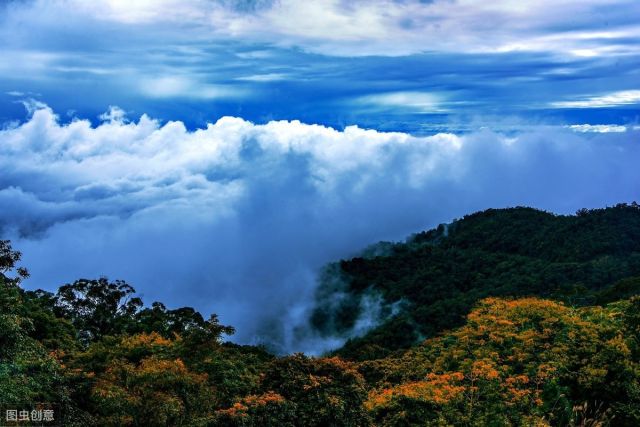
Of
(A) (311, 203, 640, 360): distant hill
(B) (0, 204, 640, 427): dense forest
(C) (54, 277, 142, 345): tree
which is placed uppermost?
(A) (311, 203, 640, 360): distant hill

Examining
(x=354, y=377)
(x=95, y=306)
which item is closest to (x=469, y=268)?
(x=95, y=306)

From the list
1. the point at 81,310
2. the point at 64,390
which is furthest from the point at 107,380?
the point at 81,310

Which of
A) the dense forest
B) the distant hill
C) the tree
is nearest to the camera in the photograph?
the dense forest

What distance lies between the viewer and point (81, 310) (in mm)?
47531

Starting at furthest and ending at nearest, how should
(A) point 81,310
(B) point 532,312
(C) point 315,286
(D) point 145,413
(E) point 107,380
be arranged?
(C) point 315,286, (A) point 81,310, (B) point 532,312, (E) point 107,380, (D) point 145,413

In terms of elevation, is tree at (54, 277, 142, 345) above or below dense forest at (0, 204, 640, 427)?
above

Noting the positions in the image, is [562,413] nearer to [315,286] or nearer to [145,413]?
[145,413]

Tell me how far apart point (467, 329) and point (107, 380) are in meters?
13.5

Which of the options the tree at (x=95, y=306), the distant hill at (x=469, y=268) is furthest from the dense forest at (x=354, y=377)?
the distant hill at (x=469, y=268)

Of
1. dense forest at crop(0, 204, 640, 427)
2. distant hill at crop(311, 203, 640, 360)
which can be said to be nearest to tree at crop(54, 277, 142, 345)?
dense forest at crop(0, 204, 640, 427)

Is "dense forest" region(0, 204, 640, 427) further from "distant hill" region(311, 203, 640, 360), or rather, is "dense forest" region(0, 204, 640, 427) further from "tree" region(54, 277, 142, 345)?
"distant hill" region(311, 203, 640, 360)

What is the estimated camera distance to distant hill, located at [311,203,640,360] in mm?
87625

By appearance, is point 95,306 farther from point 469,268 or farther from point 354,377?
point 469,268

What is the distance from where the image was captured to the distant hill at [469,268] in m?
87.6
